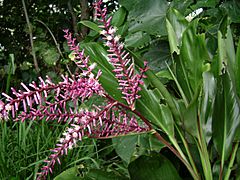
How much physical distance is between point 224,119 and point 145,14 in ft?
1.75

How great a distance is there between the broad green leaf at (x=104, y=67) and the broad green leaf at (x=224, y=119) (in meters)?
0.23

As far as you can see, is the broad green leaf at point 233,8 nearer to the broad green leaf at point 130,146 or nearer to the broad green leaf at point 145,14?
the broad green leaf at point 145,14

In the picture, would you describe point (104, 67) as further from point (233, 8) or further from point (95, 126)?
point (233, 8)

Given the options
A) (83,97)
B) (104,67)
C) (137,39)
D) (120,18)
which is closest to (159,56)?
(137,39)

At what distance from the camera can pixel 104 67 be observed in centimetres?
97

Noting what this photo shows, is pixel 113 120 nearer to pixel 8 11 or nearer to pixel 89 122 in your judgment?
pixel 89 122

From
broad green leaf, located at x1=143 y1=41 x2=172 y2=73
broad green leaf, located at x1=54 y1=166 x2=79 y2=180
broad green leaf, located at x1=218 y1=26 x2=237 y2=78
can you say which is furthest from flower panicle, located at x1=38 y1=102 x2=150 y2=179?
broad green leaf, located at x1=143 y1=41 x2=172 y2=73

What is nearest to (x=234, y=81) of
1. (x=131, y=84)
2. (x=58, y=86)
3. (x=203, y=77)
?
(x=203, y=77)

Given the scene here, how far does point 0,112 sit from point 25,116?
0.30ft

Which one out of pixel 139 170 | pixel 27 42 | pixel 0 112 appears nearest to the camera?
pixel 0 112

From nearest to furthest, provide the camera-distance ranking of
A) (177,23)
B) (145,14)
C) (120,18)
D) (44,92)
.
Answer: (44,92) → (177,23) → (145,14) → (120,18)

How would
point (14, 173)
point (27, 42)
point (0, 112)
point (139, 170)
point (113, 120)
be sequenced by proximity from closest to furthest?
1. point (0, 112)
2. point (113, 120)
3. point (139, 170)
4. point (14, 173)
5. point (27, 42)

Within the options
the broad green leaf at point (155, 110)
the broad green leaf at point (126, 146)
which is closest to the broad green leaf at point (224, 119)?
the broad green leaf at point (155, 110)

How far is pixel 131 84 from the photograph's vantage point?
0.72 metres
